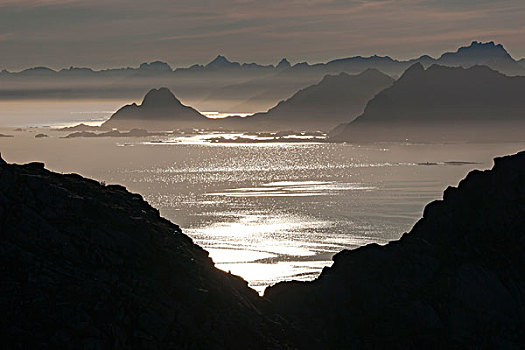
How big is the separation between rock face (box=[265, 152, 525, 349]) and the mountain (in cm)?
8

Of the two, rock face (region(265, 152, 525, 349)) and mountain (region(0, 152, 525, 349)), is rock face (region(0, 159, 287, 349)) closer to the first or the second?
mountain (region(0, 152, 525, 349))

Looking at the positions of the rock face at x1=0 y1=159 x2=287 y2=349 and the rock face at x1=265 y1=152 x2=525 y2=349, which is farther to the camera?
the rock face at x1=265 y1=152 x2=525 y2=349

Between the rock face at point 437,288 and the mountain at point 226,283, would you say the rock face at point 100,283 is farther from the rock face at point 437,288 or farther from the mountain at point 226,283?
the rock face at point 437,288

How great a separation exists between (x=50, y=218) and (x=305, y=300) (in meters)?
18.1

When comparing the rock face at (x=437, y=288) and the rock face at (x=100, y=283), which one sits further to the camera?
the rock face at (x=437, y=288)

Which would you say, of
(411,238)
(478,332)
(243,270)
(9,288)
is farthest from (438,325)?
(243,270)

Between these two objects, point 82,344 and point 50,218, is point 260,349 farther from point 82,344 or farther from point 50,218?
point 50,218

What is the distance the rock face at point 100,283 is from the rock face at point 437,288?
6.11 meters

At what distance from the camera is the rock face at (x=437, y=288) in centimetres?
5175

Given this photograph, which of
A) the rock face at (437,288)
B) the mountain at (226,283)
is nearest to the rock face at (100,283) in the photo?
the mountain at (226,283)

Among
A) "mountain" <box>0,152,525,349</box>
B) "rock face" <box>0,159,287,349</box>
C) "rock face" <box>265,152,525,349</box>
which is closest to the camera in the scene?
"rock face" <box>0,159,287,349</box>

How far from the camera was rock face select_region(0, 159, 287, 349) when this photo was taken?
39469mm

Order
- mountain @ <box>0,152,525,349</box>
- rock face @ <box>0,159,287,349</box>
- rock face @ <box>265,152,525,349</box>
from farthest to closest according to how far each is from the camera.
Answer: rock face @ <box>265,152,525,349</box>
mountain @ <box>0,152,525,349</box>
rock face @ <box>0,159,287,349</box>

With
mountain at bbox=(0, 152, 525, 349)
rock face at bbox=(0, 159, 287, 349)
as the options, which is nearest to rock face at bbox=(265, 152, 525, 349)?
mountain at bbox=(0, 152, 525, 349)
